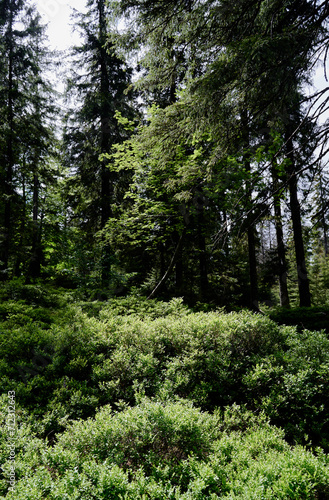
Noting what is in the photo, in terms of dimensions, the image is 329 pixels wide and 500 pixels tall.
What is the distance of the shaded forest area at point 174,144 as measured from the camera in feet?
13.6

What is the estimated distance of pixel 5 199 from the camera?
11375mm

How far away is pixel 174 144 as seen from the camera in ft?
17.6

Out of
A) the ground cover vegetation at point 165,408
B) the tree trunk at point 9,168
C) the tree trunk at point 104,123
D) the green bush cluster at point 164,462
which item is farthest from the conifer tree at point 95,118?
the green bush cluster at point 164,462

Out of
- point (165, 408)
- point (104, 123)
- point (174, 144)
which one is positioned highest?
point (104, 123)

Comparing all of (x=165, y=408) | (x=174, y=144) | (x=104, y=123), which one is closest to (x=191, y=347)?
(x=165, y=408)

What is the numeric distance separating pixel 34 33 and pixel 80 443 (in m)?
16.3

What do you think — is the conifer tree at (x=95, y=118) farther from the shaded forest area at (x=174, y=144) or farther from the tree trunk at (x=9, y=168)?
the tree trunk at (x=9, y=168)

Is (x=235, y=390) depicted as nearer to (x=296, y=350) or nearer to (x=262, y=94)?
(x=296, y=350)

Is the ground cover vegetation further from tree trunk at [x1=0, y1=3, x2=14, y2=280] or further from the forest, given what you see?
tree trunk at [x1=0, y1=3, x2=14, y2=280]

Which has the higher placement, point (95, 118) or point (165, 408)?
point (95, 118)

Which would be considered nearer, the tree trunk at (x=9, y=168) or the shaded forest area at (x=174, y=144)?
the shaded forest area at (x=174, y=144)

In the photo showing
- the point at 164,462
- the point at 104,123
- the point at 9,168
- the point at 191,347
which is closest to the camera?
the point at 164,462

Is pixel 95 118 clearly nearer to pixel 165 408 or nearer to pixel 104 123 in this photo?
pixel 104 123

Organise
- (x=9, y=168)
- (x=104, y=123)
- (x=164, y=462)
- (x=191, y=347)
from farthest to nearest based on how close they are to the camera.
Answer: (x=104, y=123) < (x=9, y=168) < (x=191, y=347) < (x=164, y=462)
